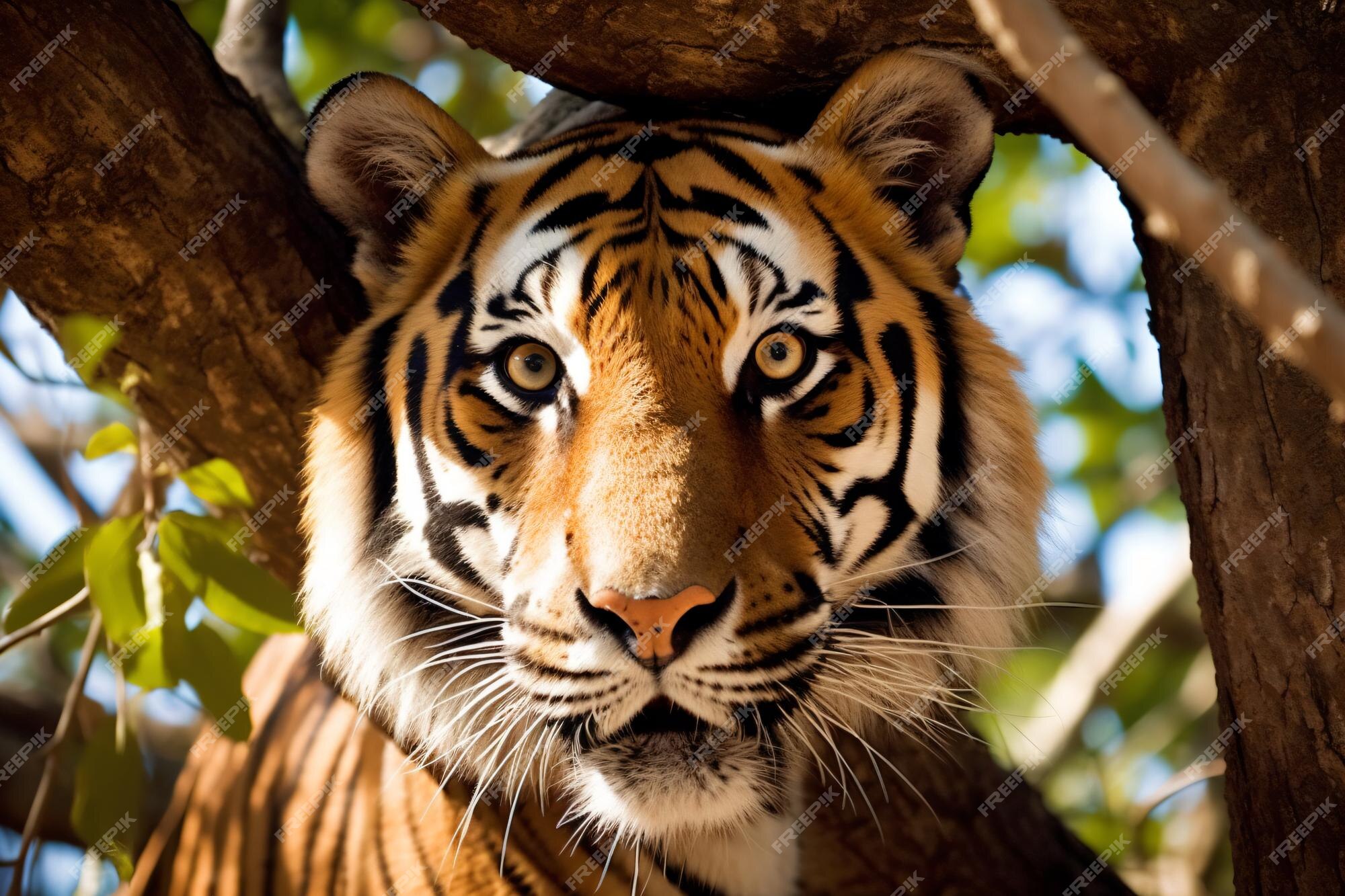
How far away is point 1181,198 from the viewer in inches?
29.9

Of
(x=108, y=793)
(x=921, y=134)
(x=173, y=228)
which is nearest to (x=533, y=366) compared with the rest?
(x=173, y=228)

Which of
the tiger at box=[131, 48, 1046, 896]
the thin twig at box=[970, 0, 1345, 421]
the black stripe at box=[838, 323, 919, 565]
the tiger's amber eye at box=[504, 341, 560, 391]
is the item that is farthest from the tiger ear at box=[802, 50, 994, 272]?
the thin twig at box=[970, 0, 1345, 421]

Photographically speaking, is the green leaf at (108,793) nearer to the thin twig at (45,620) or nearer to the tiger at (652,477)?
the thin twig at (45,620)

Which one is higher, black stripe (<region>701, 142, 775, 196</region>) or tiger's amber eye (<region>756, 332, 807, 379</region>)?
black stripe (<region>701, 142, 775, 196</region>)

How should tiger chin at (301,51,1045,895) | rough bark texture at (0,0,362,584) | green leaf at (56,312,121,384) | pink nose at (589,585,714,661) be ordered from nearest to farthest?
1. pink nose at (589,585,714,661)
2. tiger chin at (301,51,1045,895)
3. green leaf at (56,312,121,384)
4. rough bark texture at (0,0,362,584)

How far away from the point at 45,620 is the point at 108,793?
11.5 inches

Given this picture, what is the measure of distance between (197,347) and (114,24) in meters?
A: 0.53

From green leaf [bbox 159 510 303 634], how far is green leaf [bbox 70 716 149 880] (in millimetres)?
294

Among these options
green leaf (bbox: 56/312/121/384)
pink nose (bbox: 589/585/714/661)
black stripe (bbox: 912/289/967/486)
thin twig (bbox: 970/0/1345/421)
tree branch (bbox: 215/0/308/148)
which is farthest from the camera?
tree branch (bbox: 215/0/308/148)

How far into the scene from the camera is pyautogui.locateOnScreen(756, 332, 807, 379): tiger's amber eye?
1714mm

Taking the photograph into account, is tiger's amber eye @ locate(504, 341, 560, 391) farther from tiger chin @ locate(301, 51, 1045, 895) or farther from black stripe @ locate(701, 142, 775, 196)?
black stripe @ locate(701, 142, 775, 196)

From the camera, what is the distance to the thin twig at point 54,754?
192 centimetres

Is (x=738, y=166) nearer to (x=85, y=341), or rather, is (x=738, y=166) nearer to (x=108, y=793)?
(x=85, y=341)

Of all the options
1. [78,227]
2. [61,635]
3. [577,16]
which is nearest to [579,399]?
[577,16]
